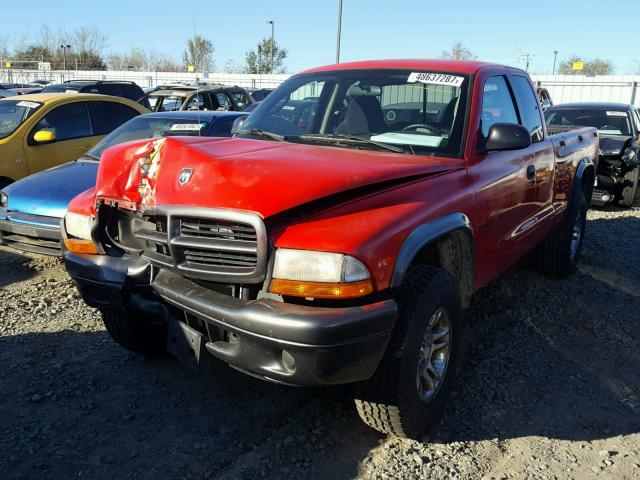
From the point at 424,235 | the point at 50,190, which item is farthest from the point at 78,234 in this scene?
the point at 50,190

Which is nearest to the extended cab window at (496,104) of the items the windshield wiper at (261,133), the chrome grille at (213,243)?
the windshield wiper at (261,133)

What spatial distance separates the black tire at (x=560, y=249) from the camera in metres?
5.46

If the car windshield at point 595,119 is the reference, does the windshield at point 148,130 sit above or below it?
below

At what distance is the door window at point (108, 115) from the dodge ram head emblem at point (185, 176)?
18.9ft

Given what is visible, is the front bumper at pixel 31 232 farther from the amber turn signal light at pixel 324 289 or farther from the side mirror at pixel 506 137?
the side mirror at pixel 506 137

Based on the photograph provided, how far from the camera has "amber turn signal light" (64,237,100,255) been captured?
10.2 feet

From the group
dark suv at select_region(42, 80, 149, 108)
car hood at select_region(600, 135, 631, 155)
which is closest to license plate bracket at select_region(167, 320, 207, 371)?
car hood at select_region(600, 135, 631, 155)

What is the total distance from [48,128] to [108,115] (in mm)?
899

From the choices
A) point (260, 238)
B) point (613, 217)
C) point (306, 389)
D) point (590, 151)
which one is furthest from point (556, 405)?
point (613, 217)

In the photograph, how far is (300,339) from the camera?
2318 millimetres

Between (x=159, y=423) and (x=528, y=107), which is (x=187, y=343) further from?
→ (x=528, y=107)

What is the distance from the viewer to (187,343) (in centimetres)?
275

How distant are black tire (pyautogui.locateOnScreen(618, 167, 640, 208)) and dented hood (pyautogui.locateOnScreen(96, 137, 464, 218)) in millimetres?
7254

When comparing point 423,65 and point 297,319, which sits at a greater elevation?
point 423,65
